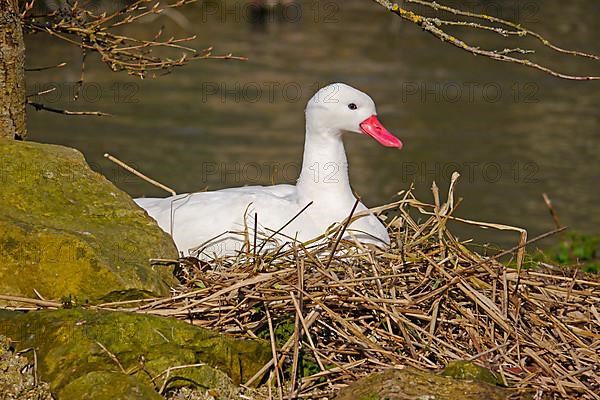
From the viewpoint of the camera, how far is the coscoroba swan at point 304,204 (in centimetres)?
558

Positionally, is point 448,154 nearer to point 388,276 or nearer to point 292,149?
point 292,149

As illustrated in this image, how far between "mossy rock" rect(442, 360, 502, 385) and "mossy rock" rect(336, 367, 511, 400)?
81mm

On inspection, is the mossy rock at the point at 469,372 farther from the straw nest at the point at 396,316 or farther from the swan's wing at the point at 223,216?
Result: the swan's wing at the point at 223,216

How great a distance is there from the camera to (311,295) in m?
4.54

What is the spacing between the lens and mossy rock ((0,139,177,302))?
175 inches

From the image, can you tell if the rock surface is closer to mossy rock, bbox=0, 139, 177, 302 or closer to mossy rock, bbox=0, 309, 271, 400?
mossy rock, bbox=0, 309, 271, 400

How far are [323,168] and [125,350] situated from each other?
225 cm

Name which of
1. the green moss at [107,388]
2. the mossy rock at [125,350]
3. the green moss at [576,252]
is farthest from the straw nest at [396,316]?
the green moss at [576,252]

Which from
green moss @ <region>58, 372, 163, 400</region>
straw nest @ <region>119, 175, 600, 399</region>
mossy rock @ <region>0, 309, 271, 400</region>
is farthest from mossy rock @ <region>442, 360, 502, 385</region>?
green moss @ <region>58, 372, 163, 400</region>

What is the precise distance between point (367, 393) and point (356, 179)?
9457 millimetres

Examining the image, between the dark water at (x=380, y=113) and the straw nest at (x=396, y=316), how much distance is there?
5695 mm

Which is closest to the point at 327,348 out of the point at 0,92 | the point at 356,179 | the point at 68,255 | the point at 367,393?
the point at 367,393

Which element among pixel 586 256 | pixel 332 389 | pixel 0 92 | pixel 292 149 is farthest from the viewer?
pixel 292 149

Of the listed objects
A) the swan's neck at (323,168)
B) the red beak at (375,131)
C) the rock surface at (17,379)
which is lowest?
the rock surface at (17,379)
